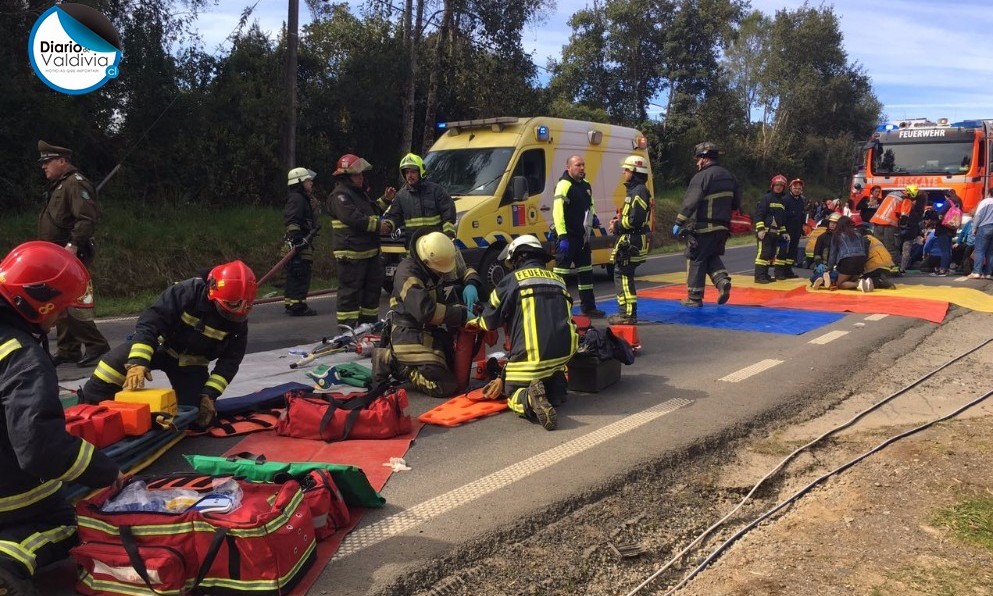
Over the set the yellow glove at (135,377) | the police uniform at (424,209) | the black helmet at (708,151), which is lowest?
the yellow glove at (135,377)

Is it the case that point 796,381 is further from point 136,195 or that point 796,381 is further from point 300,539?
point 136,195

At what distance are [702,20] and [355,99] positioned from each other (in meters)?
22.0

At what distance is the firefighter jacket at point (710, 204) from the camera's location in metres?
9.61

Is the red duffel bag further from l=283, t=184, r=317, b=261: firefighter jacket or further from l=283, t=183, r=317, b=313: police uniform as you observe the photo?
l=283, t=184, r=317, b=261: firefighter jacket

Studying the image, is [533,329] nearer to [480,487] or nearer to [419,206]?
[480,487]

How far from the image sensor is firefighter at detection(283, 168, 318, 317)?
31.8 ft

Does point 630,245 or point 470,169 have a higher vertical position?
point 470,169

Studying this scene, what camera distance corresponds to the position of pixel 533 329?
5.25 meters

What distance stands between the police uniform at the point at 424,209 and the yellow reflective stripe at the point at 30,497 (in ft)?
18.5

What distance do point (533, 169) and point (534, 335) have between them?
6348 mm

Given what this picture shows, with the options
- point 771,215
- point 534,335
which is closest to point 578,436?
point 534,335

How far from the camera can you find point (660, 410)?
18.2ft

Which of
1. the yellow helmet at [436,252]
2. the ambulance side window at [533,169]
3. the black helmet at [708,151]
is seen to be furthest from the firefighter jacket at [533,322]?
the ambulance side window at [533,169]

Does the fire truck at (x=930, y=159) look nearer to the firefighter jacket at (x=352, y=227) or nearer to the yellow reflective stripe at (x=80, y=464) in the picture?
the firefighter jacket at (x=352, y=227)
